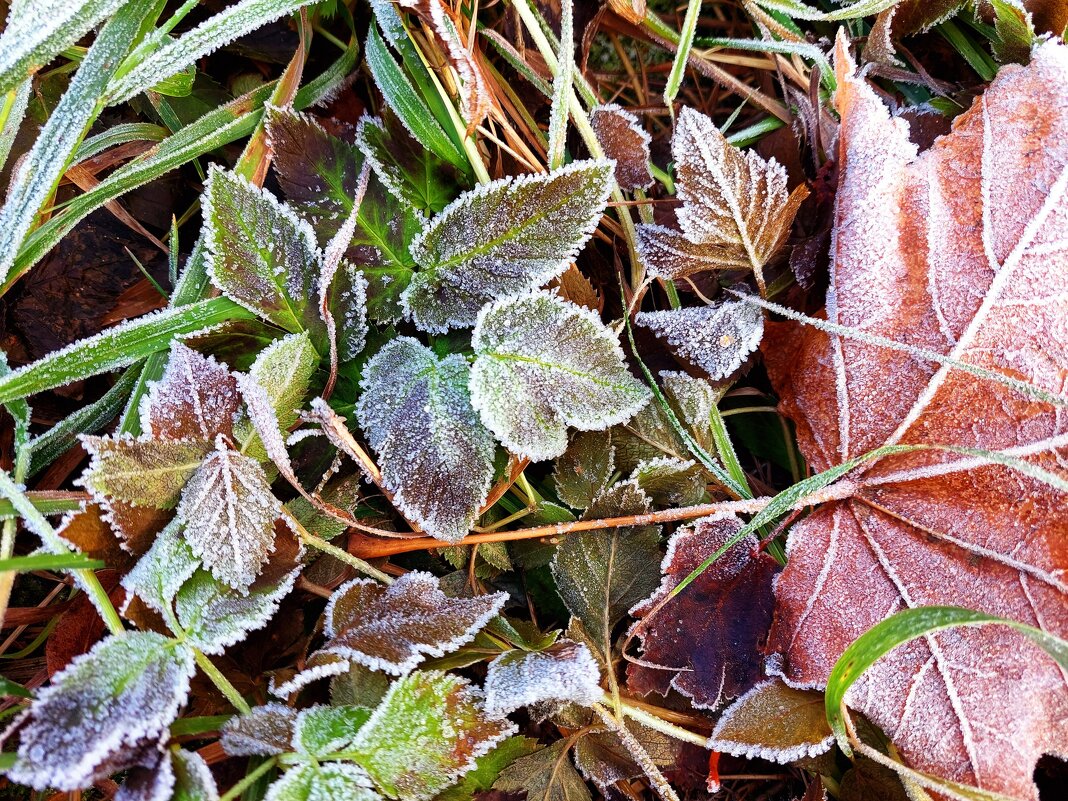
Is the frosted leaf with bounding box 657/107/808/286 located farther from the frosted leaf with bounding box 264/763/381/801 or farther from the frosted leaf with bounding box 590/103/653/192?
the frosted leaf with bounding box 264/763/381/801

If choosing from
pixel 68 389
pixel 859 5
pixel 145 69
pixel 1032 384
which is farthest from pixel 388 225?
pixel 1032 384

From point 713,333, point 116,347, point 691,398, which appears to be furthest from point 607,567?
point 116,347

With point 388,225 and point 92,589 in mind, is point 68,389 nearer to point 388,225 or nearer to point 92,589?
point 92,589

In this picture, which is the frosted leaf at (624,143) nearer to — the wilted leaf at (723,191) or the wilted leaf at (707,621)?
the wilted leaf at (723,191)

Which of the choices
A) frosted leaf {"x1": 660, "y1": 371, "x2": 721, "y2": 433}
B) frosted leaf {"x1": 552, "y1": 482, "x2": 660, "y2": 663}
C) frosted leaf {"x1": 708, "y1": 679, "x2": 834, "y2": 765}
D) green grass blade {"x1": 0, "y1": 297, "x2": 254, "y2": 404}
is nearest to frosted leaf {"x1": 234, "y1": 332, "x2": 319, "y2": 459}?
green grass blade {"x1": 0, "y1": 297, "x2": 254, "y2": 404}

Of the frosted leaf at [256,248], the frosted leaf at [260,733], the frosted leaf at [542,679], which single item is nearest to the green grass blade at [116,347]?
the frosted leaf at [256,248]

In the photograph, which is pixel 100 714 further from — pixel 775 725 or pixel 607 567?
pixel 775 725
